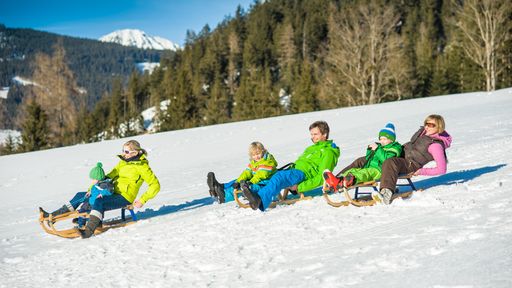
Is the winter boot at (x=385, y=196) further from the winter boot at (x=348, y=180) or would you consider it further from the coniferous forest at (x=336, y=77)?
the coniferous forest at (x=336, y=77)

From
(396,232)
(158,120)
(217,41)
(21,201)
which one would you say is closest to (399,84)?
(158,120)

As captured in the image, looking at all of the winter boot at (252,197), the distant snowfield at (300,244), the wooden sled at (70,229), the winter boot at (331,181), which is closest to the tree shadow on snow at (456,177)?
the distant snowfield at (300,244)

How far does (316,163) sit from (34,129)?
3069cm

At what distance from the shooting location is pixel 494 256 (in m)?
3.04

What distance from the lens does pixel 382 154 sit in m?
5.65

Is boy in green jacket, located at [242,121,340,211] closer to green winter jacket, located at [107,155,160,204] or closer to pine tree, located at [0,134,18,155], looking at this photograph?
green winter jacket, located at [107,155,160,204]

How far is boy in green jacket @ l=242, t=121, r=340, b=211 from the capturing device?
5.59 metres

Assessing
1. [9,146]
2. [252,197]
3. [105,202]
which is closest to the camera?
[252,197]

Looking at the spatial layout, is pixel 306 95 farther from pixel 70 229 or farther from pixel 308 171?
pixel 70 229

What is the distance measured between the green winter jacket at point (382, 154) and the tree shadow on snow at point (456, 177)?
2.89ft

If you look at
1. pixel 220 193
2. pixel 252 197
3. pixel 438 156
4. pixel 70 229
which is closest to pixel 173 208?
pixel 220 193

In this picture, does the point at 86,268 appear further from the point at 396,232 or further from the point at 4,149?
the point at 4,149

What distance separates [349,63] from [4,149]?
27.8 metres

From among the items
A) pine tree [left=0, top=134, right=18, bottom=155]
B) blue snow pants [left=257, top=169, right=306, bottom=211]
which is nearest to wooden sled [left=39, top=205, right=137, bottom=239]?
blue snow pants [left=257, top=169, right=306, bottom=211]
